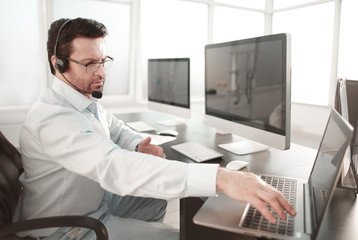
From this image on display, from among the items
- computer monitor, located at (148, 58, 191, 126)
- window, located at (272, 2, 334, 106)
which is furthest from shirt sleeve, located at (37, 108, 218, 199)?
window, located at (272, 2, 334, 106)

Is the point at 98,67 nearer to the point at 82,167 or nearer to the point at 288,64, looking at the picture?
the point at 82,167

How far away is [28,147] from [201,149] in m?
0.80

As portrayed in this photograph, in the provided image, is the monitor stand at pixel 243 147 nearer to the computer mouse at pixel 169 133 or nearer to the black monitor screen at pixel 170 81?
the computer mouse at pixel 169 133

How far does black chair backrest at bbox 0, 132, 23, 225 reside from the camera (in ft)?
3.40

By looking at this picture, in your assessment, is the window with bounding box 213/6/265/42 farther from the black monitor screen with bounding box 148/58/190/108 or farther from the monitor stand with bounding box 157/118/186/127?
the monitor stand with bounding box 157/118/186/127

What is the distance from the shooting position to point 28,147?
1080 mm

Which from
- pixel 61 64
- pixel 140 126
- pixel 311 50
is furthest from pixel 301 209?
pixel 311 50

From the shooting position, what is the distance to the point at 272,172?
1215mm

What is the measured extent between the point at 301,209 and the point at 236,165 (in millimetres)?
419

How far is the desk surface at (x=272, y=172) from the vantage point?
2.70 ft

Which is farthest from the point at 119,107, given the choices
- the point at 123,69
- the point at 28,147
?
the point at 28,147

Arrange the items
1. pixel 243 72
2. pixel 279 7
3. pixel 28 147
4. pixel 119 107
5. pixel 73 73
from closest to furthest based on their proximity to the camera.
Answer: pixel 28 147 → pixel 73 73 → pixel 243 72 → pixel 119 107 → pixel 279 7

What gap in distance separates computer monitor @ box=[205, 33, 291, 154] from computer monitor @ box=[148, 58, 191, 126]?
36cm

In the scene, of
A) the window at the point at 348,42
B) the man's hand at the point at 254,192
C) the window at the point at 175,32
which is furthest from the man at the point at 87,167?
the window at the point at 348,42
